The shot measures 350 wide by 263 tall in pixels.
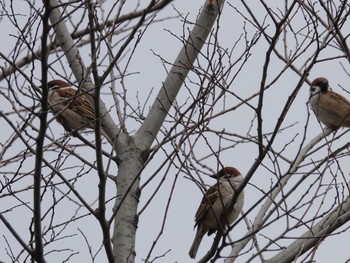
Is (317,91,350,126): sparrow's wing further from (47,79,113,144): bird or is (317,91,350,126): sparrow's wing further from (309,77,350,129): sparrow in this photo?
(47,79,113,144): bird

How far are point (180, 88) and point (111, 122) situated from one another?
63 cm

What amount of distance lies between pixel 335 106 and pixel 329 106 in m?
0.07

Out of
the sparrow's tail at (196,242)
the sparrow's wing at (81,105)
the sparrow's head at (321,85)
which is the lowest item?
the sparrow's tail at (196,242)

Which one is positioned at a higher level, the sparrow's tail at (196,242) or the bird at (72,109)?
the bird at (72,109)

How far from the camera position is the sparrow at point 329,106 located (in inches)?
318

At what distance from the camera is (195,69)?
4816 millimetres

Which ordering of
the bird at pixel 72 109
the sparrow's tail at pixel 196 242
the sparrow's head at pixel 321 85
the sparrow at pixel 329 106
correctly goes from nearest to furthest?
1. the sparrow's tail at pixel 196 242
2. the bird at pixel 72 109
3. the sparrow at pixel 329 106
4. the sparrow's head at pixel 321 85

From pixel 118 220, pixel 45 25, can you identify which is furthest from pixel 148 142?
pixel 45 25

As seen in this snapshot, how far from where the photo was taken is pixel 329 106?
8250 millimetres

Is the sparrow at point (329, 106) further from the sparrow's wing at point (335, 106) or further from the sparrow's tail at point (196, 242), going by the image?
the sparrow's tail at point (196, 242)

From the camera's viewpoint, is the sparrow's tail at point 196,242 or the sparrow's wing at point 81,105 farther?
the sparrow's wing at point 81,105

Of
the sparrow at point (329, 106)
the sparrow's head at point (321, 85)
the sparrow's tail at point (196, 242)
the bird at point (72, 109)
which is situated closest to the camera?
the sparrow's tail at point (196, 242)

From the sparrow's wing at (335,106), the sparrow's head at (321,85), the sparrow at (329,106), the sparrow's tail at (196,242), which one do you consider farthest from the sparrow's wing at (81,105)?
the sparrow's head at (321,85)

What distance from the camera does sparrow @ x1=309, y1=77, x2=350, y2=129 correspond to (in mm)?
8078
